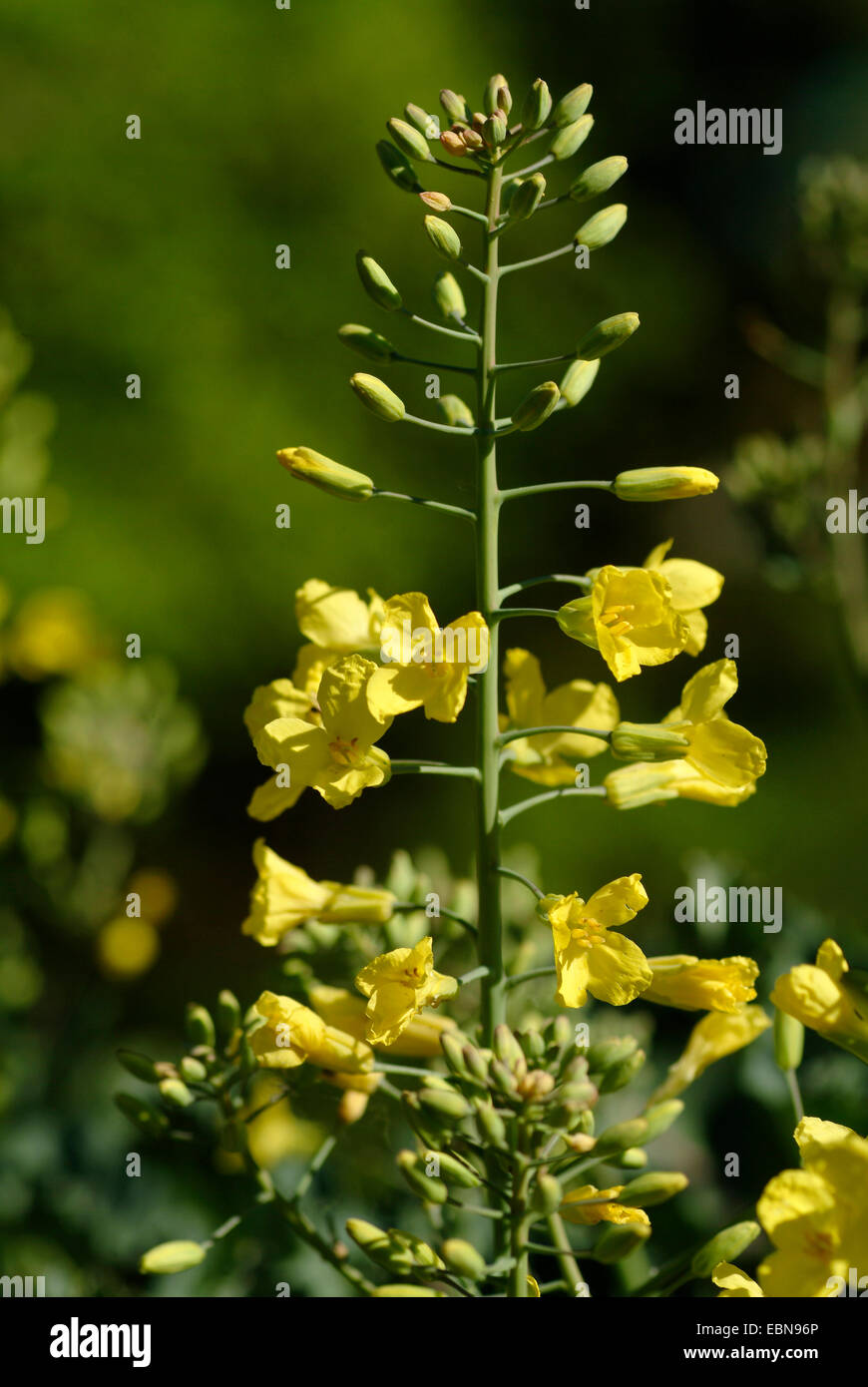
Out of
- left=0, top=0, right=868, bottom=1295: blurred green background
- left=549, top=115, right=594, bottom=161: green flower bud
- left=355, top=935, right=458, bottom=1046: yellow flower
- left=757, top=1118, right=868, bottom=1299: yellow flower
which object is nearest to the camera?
left=757, top=1118, right=868, bottom=1299: yellow flower

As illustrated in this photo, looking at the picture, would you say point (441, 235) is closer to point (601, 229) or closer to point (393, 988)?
point (601, 229)

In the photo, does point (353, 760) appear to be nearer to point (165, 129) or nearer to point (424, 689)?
point (424, 689)

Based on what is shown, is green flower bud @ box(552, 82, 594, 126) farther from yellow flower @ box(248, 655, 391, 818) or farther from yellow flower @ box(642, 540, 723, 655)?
yellow flower @ box(248, 655, 391, 818)

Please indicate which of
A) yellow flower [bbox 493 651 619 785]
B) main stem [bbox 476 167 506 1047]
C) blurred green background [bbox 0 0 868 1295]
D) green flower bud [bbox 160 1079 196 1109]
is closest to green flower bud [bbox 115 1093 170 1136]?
green flower bud [bbox 160 1079 196 1109]

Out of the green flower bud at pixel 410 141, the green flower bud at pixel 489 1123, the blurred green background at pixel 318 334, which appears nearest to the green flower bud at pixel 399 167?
the green flower bud at pixel 410 141

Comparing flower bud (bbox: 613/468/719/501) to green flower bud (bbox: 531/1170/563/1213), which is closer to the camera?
green flower bud (bbox: 531/1170/563/1213)

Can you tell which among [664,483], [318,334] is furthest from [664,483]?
[318,334]
